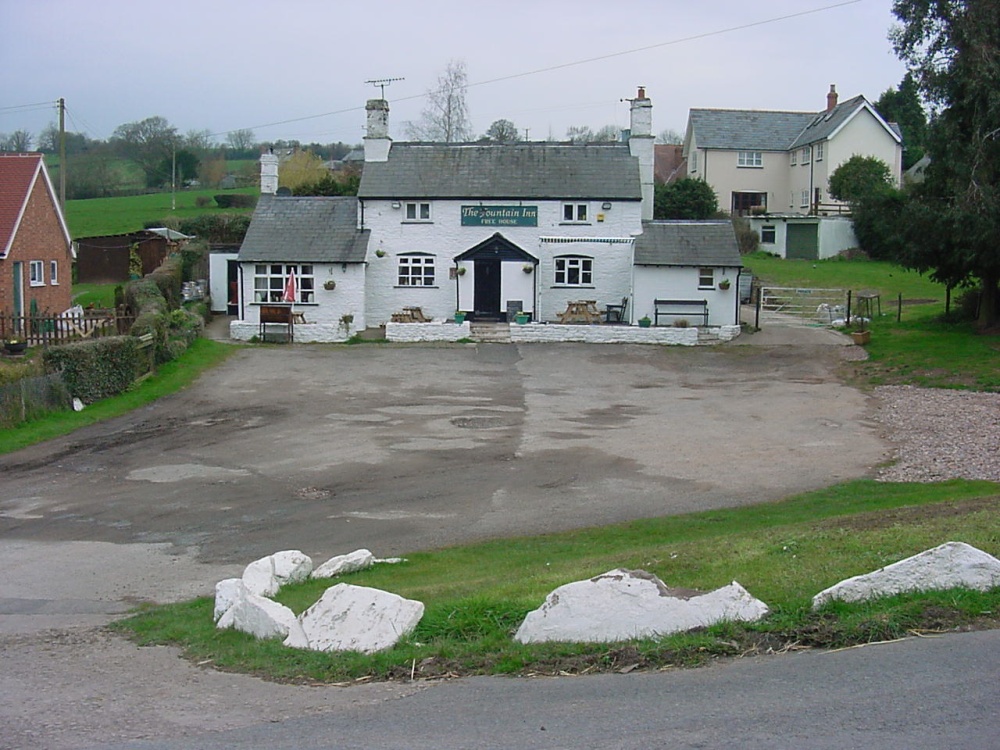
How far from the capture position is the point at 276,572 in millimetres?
10812

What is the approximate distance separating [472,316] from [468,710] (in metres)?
34.4

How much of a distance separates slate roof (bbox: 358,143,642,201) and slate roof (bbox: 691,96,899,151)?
2770cm

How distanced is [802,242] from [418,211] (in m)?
27.7

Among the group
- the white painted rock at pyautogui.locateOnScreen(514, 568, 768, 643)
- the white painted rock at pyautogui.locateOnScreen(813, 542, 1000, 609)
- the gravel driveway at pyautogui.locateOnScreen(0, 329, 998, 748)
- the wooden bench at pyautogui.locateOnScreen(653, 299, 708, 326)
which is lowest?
the gravel driveway at pyautogui.locateOnScreen(0, 329, 998, 748)

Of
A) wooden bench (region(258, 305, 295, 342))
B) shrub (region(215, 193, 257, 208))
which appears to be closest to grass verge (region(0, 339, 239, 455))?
wooden bench (region(258, 305, 295, 342))

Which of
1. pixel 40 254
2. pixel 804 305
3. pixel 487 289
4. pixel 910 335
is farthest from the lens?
pixel 804 305

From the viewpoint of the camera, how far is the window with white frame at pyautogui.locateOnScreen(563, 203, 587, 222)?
4111 cm

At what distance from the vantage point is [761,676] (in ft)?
21.1

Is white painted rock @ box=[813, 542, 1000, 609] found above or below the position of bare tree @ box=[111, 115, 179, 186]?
below

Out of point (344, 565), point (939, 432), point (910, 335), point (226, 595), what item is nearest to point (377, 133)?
point (910, 335)

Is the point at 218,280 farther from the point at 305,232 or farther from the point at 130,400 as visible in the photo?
the point at 130,400

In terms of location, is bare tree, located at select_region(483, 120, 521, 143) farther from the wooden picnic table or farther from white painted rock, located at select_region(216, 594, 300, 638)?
white painted rock, located at select_region(216, 594, 300, 638)

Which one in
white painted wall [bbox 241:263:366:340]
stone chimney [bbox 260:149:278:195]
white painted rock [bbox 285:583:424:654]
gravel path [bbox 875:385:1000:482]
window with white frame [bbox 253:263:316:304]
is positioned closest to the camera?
white painted rock [bbox 285:583:424:654]

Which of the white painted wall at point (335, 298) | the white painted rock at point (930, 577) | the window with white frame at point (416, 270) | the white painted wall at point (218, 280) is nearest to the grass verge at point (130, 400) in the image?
the white painted wall at point (335, 298)
